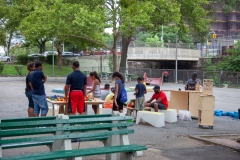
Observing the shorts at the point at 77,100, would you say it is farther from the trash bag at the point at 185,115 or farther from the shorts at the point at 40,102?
the trash bag at the point at 185,115

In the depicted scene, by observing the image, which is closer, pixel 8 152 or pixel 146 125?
pixel 8 152

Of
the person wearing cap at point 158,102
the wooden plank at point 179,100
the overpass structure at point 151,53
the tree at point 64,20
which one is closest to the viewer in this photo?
the person wearing cap at point 158,102

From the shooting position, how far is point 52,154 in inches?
231

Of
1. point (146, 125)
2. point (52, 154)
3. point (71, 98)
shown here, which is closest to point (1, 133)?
point (52, 154)

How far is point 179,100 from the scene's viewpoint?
16.4 m

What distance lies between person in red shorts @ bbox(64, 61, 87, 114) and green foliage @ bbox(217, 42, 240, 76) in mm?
36470

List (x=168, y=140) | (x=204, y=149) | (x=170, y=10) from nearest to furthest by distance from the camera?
(x=204, y=149), (x=168, y=140), (x=170, y=10)

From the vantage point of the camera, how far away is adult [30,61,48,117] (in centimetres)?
1080

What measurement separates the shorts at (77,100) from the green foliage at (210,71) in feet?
116

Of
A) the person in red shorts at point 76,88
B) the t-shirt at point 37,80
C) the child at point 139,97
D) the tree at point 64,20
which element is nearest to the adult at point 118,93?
the child at point 139,97

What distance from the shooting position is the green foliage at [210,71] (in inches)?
1779

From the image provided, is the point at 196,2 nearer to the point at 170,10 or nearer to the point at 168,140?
the point at 170,10

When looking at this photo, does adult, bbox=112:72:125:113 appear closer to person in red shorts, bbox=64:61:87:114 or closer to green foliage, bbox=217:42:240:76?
person in red shorts, bbox=64:61:87:114

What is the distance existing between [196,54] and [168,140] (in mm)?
45698
